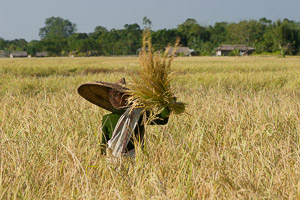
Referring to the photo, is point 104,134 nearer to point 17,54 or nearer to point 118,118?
point 118,118

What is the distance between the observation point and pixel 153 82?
1.96 meters

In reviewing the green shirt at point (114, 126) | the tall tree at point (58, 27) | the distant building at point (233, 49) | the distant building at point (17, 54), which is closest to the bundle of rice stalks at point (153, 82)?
the green shirt at point (114, 126)

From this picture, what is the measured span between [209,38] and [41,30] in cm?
13558

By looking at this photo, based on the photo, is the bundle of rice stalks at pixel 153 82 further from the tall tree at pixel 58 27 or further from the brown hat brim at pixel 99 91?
the tall tree at pixel 58 27

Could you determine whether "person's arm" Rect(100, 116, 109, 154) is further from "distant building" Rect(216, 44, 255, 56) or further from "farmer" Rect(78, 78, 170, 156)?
"distant building" Rect(216, 44, 255, 56)

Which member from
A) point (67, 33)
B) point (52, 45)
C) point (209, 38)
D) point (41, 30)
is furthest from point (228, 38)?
point (41, 30)

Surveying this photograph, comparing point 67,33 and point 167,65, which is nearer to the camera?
point 167,65

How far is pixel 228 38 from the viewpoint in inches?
2734

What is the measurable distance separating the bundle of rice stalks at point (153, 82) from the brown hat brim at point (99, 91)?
119 mm

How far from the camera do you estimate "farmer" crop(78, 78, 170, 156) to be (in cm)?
217

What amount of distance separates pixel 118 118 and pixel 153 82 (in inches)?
17.6

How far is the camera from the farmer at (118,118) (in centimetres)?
217

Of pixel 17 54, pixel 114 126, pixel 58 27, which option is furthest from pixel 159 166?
pixel 58 27

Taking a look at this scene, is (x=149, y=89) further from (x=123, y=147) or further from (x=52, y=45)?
(x=52, y=45)
